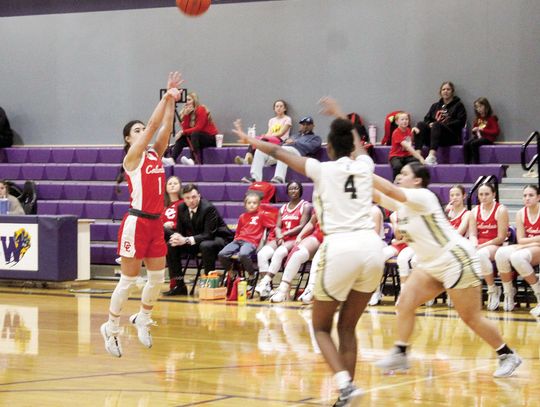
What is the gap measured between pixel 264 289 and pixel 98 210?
15.8 feet

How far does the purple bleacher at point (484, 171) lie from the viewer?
13.8 m

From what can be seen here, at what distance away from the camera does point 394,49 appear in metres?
16.4

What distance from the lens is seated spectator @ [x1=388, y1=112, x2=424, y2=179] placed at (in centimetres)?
1384

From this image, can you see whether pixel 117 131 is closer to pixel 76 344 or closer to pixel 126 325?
pixel 126 325

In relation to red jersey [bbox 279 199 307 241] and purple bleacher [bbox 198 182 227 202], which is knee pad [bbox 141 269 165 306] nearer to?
red jersey [bbox 279 199 307 241]

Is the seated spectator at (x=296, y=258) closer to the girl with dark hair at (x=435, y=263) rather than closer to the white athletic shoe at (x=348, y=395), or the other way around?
the girl with dark hair at (x=435, y=263)

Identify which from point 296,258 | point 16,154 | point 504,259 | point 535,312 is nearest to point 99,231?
point 16,154

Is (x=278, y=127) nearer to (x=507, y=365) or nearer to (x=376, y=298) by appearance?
(x=376, y=298)

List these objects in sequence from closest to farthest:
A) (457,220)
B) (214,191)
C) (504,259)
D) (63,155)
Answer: (504,259), (457,220), (214,191), (63,155)

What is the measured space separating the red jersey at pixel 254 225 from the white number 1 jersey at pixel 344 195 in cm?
718

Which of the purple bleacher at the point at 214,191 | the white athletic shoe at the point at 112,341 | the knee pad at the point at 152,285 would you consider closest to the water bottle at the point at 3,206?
the purple bleacher at the point at 214,191

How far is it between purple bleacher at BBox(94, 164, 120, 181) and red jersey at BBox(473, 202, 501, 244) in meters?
7.47

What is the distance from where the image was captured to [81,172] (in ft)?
55.7

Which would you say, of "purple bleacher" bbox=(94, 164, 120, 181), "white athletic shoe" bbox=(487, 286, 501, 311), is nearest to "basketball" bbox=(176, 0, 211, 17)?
"white athletic shoe" bbox=(487, 286, 501, 311)
